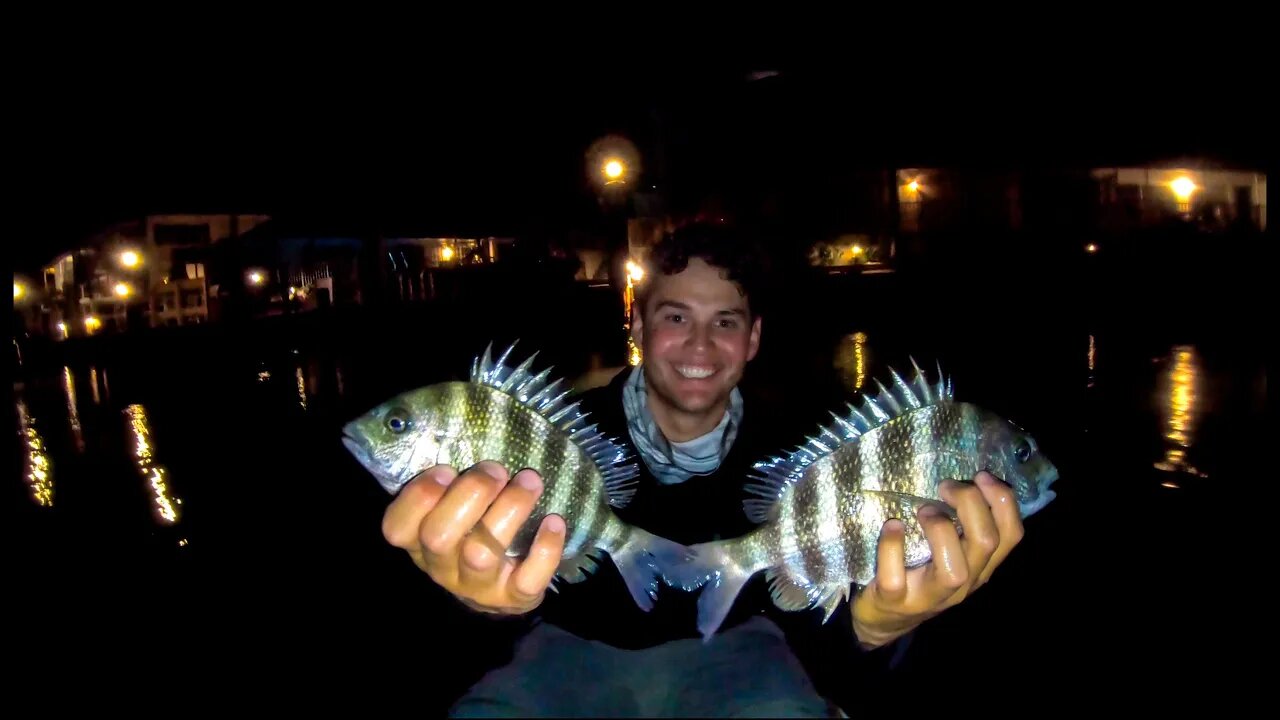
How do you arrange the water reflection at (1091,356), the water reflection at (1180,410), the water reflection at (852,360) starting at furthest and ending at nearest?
the water reflection at (852,360) < the water reflection at (1091,356) < the water reflection at (1180,410)

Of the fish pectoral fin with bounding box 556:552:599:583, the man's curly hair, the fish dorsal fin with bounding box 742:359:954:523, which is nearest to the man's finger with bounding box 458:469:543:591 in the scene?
the fish pectoral fin with bounding box 556:552:599:583

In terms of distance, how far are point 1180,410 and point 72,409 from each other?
1413 cm

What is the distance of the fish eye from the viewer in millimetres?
2047

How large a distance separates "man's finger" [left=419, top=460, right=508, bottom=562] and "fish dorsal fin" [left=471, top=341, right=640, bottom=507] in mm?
316

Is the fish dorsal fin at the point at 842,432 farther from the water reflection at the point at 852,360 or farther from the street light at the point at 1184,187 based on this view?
the street light at the point at 1184,187

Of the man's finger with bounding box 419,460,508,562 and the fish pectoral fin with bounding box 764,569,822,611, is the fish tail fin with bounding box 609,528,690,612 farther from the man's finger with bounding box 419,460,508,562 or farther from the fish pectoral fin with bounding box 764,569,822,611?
the man's finger with bounding box 419,460,508,562

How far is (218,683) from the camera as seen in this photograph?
3211mm

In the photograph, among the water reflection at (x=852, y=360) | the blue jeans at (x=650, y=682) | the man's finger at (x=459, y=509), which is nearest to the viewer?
the blue jeans at (x=650, y=682)

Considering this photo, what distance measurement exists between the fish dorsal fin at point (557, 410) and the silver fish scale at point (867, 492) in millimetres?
528

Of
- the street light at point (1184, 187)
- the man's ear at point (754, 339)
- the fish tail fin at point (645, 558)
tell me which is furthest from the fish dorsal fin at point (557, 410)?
the street light at point (1184, 187)

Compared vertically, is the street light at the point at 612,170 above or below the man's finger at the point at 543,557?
above

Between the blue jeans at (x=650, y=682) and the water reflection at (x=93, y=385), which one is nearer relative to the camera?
the blue jeans at (x=650, y=682)

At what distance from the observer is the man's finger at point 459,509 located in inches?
74.6

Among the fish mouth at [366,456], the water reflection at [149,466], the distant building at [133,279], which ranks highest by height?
the distant building at [133,279]
